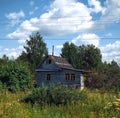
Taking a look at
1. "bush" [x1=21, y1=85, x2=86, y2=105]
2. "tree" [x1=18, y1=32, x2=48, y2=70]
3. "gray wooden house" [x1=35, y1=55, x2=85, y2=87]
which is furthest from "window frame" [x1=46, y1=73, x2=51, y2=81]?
"bush" [x1=21, y1=85, x2=86, y2=105]

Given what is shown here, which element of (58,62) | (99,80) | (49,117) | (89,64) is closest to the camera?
(49,117)

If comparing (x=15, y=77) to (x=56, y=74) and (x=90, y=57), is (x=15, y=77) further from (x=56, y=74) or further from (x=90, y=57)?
(x=90, y=57)

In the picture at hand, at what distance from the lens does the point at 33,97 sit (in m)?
15.5

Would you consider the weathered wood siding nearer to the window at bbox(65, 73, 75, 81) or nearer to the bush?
the window at bbox(65, 73, 75, 81)

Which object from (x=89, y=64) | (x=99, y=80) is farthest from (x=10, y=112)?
(x=89, y=64)

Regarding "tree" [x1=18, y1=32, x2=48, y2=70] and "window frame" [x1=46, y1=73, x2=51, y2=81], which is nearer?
"window frame" [x1=46, y1=73, x2=51, y2=81]

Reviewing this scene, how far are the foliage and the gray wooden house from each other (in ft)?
72.3

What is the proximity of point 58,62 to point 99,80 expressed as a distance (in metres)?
8.67

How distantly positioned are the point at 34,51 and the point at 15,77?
51.1 metres

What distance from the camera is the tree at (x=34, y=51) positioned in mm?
87562

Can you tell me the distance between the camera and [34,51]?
88.4m

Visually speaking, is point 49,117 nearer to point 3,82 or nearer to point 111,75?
point 3,82

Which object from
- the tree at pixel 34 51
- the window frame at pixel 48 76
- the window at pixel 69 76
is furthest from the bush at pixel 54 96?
the tree at pixel 34 51

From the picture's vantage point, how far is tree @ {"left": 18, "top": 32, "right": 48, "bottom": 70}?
287 feet
